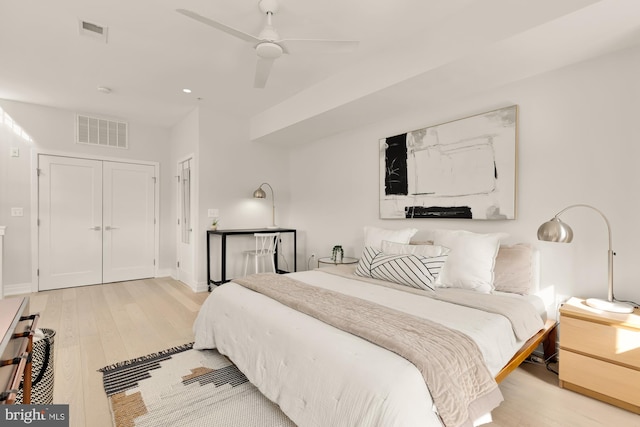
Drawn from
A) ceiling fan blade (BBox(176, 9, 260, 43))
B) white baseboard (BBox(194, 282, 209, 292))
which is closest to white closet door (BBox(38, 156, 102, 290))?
white baseboard (BBox(194, 282, 209, 292))

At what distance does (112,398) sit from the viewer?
1935mm

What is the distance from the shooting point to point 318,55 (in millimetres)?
3020

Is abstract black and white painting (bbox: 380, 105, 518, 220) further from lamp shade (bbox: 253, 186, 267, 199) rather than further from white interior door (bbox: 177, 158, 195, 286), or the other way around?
white interior door (bbox: 177, 158, 195, 286)

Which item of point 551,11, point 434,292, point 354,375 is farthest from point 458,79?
point 354,375

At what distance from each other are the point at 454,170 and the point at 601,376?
188cm

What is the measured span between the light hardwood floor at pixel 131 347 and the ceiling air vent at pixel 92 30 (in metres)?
2.66

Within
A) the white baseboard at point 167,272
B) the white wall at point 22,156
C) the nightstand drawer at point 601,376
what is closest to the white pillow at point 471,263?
the nightstand drawer at point 601,376

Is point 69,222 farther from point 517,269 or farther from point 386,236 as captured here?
point 517,269

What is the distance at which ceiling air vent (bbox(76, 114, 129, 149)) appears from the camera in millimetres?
4766

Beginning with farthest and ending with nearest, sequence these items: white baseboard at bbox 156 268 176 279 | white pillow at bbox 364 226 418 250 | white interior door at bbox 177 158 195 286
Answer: white baseboard at bbox 156 268 176 279 < white interior door at bbox 177 158 195 286 < white pillow at bbox 364 226 418 250

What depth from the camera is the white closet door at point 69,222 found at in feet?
14.8

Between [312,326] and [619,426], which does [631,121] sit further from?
[312,326]

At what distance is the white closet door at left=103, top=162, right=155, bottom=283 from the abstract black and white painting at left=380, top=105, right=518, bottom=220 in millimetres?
4032

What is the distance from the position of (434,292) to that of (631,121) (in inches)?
70.5
